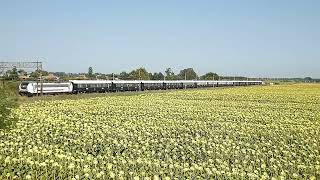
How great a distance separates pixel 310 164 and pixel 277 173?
1536mm

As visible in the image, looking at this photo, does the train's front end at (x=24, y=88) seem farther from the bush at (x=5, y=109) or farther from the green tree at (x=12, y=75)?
the bush at (x=5, y=109)

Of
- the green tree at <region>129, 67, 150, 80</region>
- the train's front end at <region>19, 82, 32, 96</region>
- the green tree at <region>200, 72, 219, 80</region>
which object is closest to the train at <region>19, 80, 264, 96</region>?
the train's front end at <region>19, 82, 32, 96</region>

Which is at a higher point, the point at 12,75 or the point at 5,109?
the point at 12,75

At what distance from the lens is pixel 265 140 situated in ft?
61.1

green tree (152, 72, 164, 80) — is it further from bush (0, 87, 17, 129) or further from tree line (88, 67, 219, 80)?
bush (0, 87, 17, 129)

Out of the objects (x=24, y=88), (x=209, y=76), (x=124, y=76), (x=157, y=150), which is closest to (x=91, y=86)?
(x=24, y=88)

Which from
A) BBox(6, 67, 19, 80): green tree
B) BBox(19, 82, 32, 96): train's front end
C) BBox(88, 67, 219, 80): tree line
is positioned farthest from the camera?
BBox(88, 67, 219, 80): tree line

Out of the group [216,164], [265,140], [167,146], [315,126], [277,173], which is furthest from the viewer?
[315,126]

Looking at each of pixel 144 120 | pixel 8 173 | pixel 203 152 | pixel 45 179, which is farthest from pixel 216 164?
pixel 144 120

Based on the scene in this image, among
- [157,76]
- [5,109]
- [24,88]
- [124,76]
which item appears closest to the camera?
[5,109]

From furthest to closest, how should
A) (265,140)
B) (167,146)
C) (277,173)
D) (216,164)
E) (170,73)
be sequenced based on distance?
(170,73) < (265,140) < (167,146) < (216,164) < (277,173)

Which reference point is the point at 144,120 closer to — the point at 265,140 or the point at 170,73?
the point at 265,140

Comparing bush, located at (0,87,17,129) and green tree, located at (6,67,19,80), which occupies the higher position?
green tree, located at (6,67,19,80)

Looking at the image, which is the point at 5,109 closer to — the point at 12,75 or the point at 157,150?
the point at 157,150
